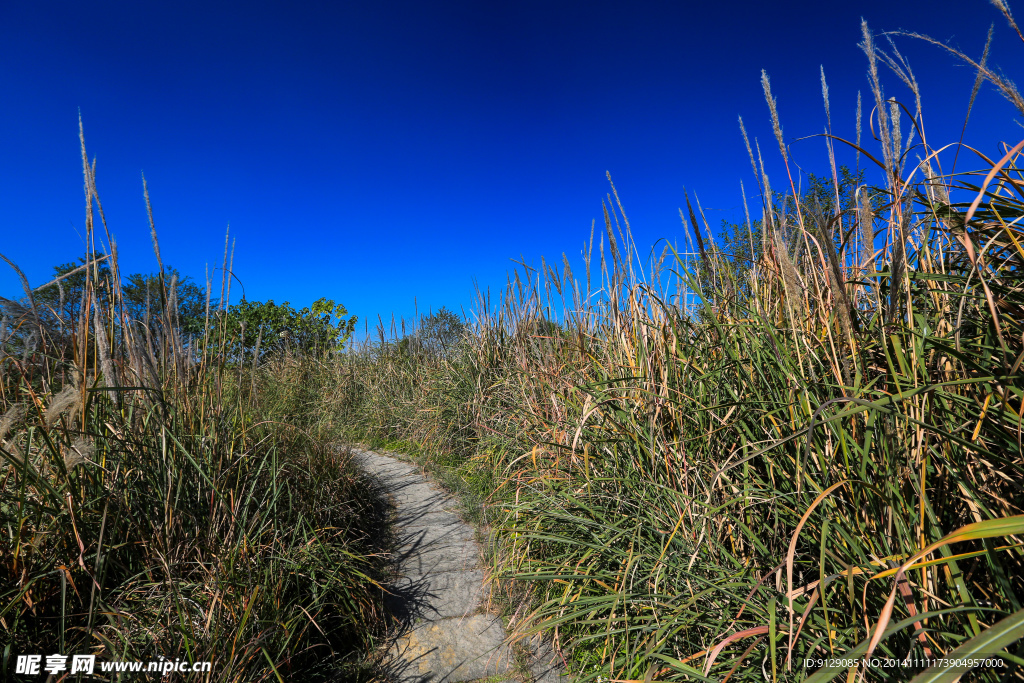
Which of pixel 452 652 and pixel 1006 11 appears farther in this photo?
pixel 452 652

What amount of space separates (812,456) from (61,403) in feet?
6.95

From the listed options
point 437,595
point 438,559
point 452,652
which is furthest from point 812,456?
point 438,559

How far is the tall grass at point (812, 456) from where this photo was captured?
84 cm

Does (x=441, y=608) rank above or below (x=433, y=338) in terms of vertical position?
below

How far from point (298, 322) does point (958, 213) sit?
11.7 m

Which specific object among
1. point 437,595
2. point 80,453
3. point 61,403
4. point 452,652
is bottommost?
point 452,652

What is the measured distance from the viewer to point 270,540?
5.85 ft

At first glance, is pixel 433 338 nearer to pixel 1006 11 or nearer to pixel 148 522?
pixel 148 522

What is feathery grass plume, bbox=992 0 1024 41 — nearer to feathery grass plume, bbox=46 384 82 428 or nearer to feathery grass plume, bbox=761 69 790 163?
feathery grass plume, bbox=761 69 790 163

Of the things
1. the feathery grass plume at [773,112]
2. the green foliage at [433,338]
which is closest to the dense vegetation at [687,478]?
the feathery grass plume at [773,112]

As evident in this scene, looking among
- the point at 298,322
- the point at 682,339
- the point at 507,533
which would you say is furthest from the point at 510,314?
the point at 298,322

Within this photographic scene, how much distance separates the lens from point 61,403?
128 centimetres

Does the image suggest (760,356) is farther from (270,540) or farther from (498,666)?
(270,540)

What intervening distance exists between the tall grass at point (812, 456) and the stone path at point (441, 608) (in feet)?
0.67
